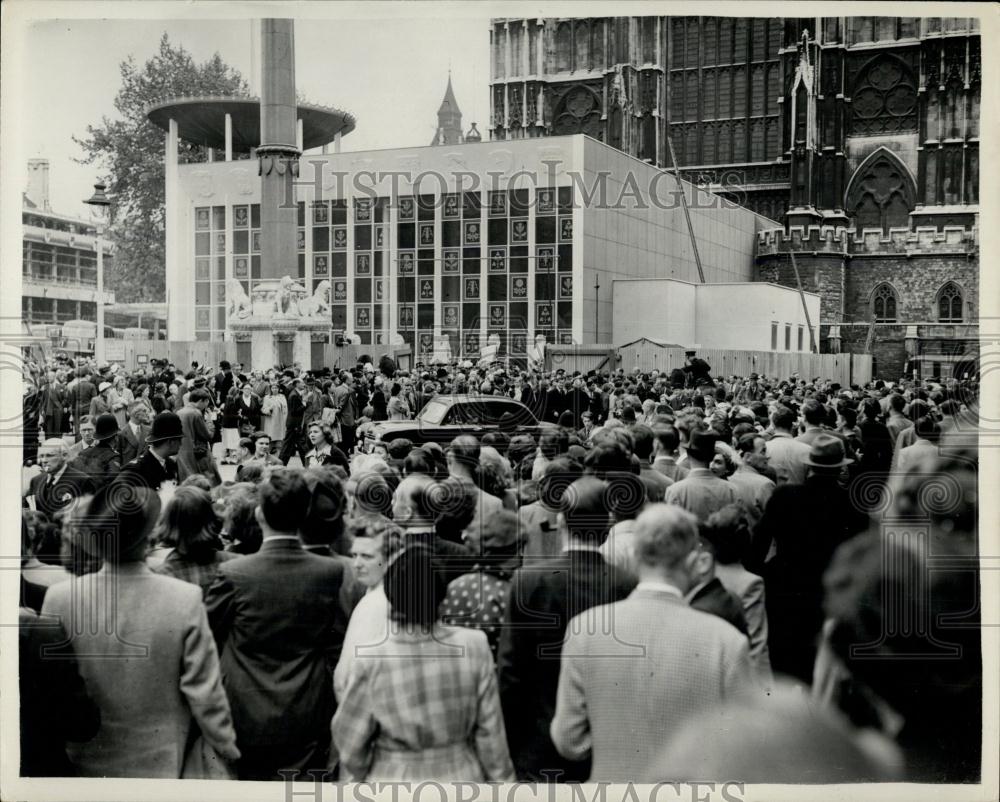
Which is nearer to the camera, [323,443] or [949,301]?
[323,443]

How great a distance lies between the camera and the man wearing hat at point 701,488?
6.94 meters

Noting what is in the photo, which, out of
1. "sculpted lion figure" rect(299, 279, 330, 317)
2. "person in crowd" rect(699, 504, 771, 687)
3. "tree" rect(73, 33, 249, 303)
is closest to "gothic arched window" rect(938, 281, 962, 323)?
"tree" rect(73, 33, 249, 303)

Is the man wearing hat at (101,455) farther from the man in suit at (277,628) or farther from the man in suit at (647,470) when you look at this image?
the man in suit at (277,628)

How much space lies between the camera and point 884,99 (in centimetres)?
6166

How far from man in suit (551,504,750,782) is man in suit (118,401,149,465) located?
355 inches

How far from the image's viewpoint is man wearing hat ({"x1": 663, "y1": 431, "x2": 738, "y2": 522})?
6.94 m

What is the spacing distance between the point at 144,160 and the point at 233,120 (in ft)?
25.6

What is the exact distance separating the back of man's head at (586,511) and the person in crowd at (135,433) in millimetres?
7991

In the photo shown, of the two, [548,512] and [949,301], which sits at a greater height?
[949,301]

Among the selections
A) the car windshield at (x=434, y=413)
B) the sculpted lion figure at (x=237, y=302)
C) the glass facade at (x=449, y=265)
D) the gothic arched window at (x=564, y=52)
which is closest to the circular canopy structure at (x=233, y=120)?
the glass facade at (x=449, y=265)

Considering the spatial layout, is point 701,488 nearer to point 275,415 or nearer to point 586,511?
point 586,511

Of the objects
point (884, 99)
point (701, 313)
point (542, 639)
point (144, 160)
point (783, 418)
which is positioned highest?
point (884, 99)

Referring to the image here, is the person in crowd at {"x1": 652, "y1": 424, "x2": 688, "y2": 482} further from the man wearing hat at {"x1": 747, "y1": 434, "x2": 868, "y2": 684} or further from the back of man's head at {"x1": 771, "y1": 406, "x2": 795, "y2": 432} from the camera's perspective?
the man wearing hat at {"x1": 747, "y1": 434, "x2": 868, "y2": 684}

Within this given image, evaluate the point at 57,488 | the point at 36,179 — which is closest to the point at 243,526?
the point at 57,488
